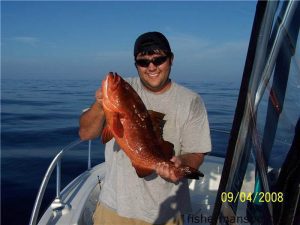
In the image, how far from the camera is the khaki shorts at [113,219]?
2.91m

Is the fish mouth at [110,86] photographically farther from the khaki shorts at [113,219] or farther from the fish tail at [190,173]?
the khaki shorts at [113,219]

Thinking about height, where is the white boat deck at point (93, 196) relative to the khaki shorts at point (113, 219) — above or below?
below

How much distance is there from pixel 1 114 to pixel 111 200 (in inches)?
597

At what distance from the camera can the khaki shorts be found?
115 inches

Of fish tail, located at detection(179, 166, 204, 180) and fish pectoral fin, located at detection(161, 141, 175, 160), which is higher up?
fish pectoral fin, located at detection(161, 141, 175, 160)

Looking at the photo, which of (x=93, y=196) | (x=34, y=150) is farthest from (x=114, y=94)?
(x=34, y=150)

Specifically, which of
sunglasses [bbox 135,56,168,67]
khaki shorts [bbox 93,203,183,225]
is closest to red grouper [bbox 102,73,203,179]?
sunglasses [bbox 135,56,168,67]

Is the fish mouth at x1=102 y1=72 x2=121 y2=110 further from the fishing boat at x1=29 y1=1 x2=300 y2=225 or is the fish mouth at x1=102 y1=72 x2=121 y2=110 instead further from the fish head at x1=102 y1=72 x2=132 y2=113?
the fishing boat at x1=29 y1=1 x2=300 y2=225

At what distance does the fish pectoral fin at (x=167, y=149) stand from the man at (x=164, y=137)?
147 mm

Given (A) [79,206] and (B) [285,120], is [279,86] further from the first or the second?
(A) [79,206]

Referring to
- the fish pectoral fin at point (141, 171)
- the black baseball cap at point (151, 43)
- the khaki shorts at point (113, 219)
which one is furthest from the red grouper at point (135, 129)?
the khaki shorts at point (113, 219)

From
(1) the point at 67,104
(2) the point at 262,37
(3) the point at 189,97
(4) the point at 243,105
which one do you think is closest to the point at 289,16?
(2) the point at 262,37
